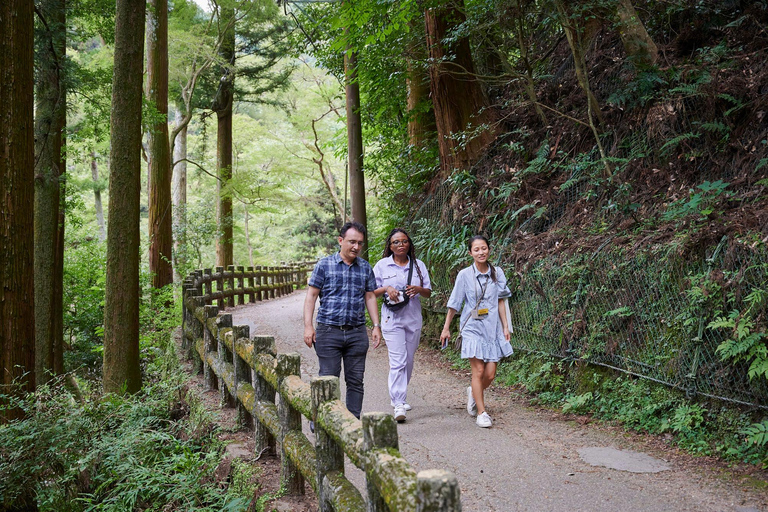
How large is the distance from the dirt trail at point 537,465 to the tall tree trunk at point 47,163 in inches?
224

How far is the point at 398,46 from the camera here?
39.0ft

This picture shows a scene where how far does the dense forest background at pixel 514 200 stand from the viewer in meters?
5.39

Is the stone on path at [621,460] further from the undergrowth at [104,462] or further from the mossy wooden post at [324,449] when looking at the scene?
the undergrowth at [104,462]

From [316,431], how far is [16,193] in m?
4.08

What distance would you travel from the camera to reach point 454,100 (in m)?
11.7

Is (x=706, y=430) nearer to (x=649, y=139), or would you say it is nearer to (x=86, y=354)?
(x=649, y=139)

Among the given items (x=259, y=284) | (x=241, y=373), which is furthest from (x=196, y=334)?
(x=259, y=284)

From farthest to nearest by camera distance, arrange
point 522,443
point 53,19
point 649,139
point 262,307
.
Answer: point 262,307 → point 53,19 → point 649,139 → point 522,443

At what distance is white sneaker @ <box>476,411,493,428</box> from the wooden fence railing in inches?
87.0

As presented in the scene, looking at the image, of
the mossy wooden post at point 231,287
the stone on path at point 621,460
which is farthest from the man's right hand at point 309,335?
the mossy wooden post at point 231,287

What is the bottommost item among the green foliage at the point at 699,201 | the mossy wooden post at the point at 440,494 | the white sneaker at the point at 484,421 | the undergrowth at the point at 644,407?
the white sneaker at the point at 484,421

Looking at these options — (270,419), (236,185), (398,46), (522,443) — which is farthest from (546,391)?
(236,185)

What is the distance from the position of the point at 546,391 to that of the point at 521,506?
10.4 feet

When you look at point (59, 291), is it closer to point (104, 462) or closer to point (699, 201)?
point (104, 462)
